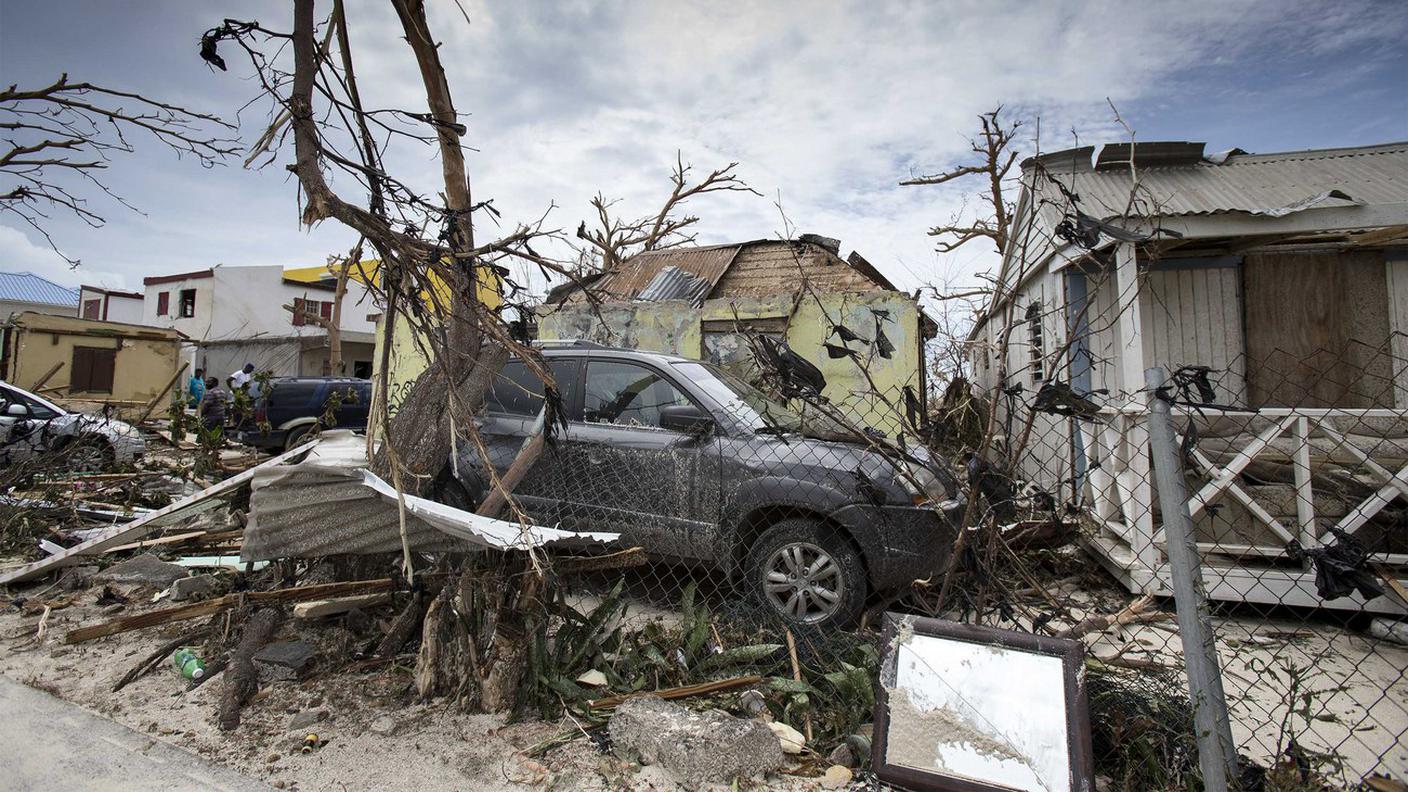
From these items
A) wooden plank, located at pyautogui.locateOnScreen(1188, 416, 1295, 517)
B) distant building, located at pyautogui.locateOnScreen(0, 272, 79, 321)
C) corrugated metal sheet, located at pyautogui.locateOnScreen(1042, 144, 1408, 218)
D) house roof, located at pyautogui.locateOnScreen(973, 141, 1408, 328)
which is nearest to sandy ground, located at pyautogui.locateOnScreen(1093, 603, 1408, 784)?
wooden plank, located at pyautogui.locateOnScreen(1188, 416, 1295, 517)

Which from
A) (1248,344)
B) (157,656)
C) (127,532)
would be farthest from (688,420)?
(1248,344)

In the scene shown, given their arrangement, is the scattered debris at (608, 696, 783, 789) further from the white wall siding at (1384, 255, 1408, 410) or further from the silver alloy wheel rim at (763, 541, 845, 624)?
the white wall siding at (1384, 255, 1408, 410)

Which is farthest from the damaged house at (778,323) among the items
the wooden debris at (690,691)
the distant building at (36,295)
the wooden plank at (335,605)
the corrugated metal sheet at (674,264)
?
the distant building at (36,295)

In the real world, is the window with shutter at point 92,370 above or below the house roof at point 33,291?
below

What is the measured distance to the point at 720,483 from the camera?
4203mm

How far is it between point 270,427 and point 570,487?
29.1 ft

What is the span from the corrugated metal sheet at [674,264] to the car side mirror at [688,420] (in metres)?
8.42

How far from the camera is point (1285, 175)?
7062 millimetres

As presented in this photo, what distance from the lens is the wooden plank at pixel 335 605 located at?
3.62 m

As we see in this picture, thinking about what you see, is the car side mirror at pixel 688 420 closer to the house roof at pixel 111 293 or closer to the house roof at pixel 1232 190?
the house roof at pixel 1232 190

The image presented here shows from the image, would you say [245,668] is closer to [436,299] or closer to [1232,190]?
[436,299]

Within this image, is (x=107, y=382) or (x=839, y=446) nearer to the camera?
(x=839, y=446)

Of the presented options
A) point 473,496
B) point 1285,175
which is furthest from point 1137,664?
point 1285,175

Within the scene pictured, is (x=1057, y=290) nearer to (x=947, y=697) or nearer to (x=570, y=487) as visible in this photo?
(x=570, y=487)
